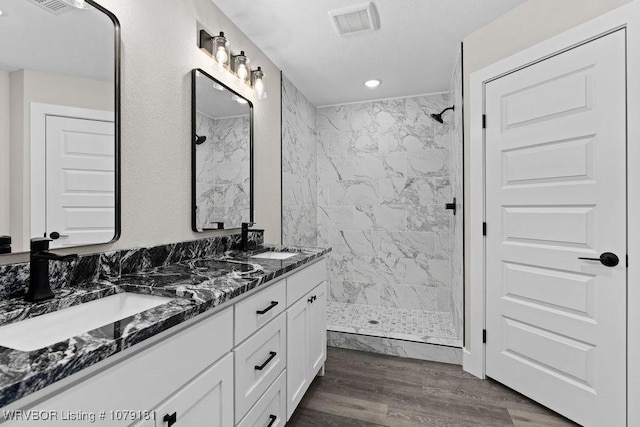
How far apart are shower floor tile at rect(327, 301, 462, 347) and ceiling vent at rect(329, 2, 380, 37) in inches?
94.9

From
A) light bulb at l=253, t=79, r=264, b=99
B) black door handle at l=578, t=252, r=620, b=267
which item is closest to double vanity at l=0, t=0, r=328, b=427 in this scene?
light bulb at l=253, t=79, r=264, b=99

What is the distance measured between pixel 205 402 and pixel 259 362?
1.24 feet

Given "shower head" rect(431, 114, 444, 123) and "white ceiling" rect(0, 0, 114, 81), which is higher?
"shower head" rect(431, 114, 444, 123)

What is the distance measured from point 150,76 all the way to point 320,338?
1.84 m

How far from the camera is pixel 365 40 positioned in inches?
94.0

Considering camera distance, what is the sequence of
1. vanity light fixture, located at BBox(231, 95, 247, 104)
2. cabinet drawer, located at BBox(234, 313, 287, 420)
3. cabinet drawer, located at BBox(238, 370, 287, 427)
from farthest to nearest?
vanity light fixture, located at BBox(231, 95, 247, 104), cabinet drawer, located at BBox(238, 370, 287, 427), cabinet drawer, located at BBox(234, 313, 287, 420)

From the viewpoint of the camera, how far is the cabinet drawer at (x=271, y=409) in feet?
4.26

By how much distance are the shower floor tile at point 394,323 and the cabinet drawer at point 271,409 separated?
4.37 feet

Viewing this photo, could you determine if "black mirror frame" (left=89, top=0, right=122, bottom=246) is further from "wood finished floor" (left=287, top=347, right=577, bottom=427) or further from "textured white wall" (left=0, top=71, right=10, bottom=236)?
"wood finished floor" (left=287, top=347, right=577, bottom=427)

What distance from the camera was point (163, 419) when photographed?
32.5 inches

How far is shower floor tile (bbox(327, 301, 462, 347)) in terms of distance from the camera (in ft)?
9.03

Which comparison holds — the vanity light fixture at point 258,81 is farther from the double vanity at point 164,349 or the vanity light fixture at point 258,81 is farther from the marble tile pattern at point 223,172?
the double vanity at point 164,349

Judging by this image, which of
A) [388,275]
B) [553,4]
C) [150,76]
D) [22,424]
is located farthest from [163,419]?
[388,275]

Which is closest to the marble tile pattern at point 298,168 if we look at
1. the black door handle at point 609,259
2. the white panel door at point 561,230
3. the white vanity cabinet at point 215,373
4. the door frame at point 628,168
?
the white vanity cabinet at point 215,373
